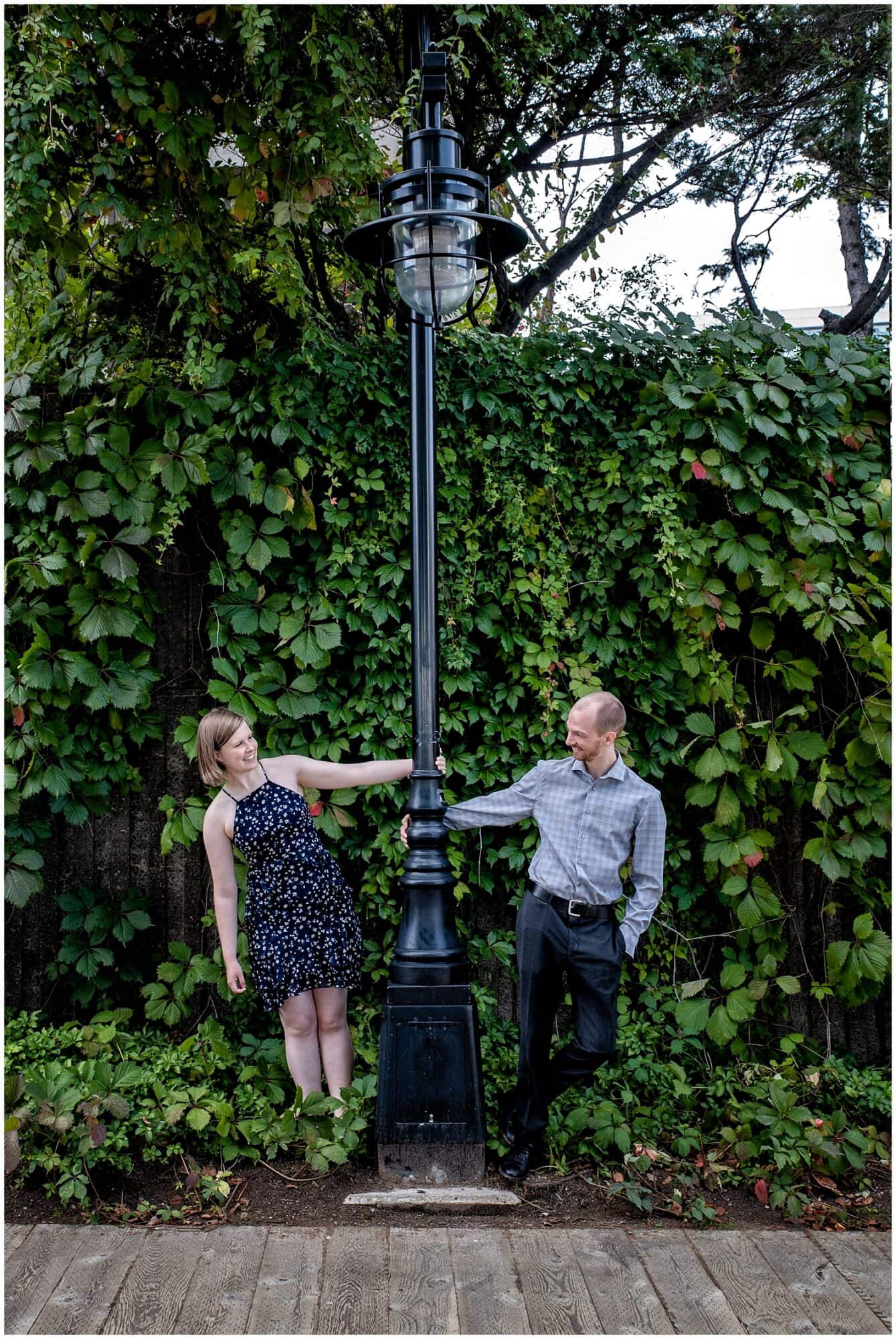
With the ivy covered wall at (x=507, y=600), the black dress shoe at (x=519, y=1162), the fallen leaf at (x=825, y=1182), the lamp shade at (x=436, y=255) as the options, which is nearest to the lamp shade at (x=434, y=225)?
the lamp shade at (x=436, y=255)

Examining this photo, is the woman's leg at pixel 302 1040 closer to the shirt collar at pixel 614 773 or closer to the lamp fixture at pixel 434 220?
the shirt collar at pixel 614 773

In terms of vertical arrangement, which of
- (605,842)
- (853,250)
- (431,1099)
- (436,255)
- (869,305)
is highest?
(853,250)

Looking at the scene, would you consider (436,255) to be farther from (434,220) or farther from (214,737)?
(214,737)

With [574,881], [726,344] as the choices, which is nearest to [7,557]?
[574,881]

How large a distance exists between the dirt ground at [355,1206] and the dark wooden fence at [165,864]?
2.92 feet

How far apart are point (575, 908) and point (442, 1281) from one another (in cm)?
110

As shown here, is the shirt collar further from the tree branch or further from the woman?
the tree branch

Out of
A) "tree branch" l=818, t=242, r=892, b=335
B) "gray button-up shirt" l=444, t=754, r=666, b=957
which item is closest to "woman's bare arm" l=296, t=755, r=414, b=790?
"gray button-up shirt" l=444, t=754, r=666, b=957

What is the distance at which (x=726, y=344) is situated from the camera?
3.79 m

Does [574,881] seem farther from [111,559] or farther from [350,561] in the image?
[111,559]

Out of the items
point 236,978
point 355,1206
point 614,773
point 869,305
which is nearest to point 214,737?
point 236,978

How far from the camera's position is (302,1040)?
11.2 feet

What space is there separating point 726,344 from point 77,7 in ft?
8.40

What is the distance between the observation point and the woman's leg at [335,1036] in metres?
3.42
